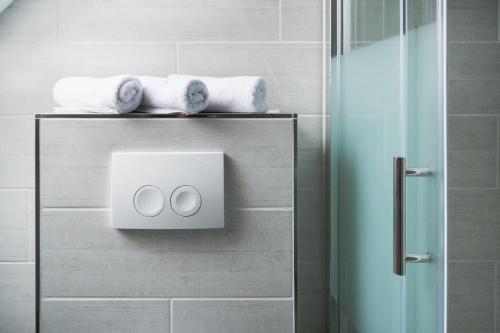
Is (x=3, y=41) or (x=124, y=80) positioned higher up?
(x=3, y=41)

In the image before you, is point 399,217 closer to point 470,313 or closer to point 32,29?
point 470,313

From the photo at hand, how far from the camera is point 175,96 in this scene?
3.81 feet

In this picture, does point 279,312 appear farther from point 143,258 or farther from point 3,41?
point 3,41

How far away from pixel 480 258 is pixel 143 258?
80 centimetres

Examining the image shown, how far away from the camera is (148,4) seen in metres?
1.55

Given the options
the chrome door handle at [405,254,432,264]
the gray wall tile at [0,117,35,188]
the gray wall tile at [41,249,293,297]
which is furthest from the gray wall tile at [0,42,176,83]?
the chrome door handle at [405,254,432,264]

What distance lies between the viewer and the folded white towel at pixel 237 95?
1.22m

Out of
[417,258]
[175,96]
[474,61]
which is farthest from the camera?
[175,96]

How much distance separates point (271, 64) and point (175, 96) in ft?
1.57

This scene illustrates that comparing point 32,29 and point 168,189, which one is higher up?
point 32,29

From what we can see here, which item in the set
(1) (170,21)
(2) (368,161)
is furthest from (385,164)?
(1) (170,21)

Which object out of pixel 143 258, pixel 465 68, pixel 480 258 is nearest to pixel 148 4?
pixel 143 258

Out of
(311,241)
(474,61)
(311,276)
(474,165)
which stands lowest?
(311,276)

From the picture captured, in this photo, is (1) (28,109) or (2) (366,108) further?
(1) (28,109)
